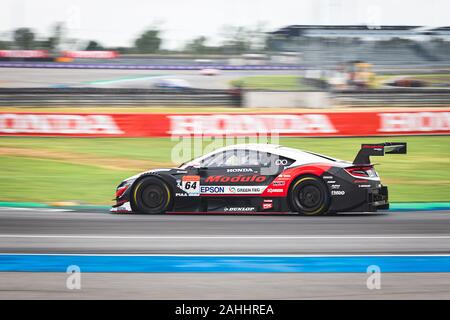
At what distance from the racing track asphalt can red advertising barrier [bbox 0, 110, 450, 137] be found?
8.00 m

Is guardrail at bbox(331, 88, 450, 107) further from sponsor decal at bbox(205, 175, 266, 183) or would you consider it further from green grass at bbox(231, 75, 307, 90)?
sponsor decal at bbox(205, 175, 266, 183)

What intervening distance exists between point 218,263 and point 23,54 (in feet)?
72.2

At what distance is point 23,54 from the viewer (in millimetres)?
26562

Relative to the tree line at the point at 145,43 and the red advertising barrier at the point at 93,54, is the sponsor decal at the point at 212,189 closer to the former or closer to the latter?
the tree line at the point at 145,43

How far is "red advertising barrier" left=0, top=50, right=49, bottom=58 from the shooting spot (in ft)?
87.0

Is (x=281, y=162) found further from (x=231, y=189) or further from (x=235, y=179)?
(x=231, y=189)

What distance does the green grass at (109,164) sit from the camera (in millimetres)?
13398

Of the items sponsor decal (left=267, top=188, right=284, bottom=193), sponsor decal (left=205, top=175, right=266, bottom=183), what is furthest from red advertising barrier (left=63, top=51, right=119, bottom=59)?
sponsor decal (left=267, top=188, right=284, bottom=193)

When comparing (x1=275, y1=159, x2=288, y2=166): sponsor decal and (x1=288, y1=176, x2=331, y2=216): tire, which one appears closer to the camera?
(x1=288, y1=176, x2=331, y2=216): tire

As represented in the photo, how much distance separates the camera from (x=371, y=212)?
1025cm

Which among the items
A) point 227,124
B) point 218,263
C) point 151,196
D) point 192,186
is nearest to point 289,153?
point 192,186

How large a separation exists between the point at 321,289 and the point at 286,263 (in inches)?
33.2

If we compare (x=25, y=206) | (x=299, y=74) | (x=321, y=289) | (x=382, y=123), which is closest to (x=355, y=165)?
(x=321, y=289)
